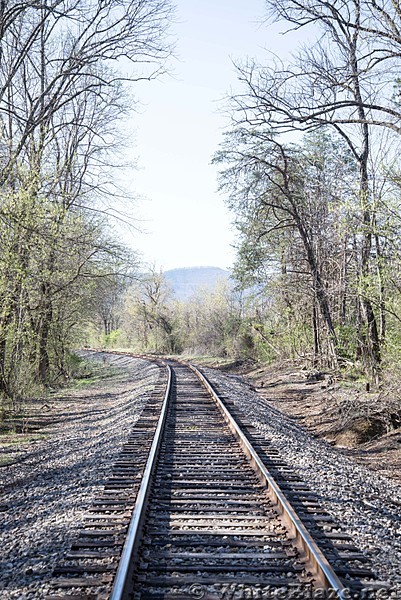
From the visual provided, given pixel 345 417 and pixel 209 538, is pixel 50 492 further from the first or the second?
pixel 345 417

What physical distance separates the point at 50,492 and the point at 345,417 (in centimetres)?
646

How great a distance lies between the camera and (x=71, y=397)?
18.1m

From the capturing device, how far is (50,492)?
6.62 m

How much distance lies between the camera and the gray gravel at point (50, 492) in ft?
14.1

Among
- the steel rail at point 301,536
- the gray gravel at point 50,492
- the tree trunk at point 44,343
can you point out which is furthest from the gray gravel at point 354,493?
the tree trunk at point 44,343

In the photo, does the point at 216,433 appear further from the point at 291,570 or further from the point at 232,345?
the point at 232,345

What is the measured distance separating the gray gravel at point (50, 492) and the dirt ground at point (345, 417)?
13.2ft

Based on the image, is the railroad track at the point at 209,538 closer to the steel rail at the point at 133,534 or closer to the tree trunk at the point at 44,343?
the steel rail at the point at 133,534

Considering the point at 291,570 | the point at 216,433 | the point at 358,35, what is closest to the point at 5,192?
the point at 216,433

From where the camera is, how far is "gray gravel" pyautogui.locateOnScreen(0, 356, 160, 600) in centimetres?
431

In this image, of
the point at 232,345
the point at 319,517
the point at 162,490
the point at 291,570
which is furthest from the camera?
the point at 232,345

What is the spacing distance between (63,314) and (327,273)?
10005 millimetres

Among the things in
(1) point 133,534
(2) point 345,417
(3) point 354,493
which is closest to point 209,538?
(1) point 133,534

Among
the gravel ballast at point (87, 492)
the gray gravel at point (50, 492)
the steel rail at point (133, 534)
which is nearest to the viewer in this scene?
the steel rail at point (133, 534)
